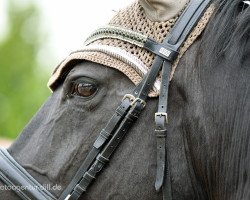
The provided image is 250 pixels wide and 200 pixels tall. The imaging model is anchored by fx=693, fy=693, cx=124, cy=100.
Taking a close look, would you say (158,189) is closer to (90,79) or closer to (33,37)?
(90,79)

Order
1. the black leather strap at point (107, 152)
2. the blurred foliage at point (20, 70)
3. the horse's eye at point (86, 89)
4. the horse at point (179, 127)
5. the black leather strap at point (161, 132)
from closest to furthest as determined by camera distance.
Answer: the horse at point (179, 127) < the black leather strap at point (161, 132) < the black leather strap at point (107, 152) < the horse's eye at point (86, 89) < the blurred foliage at point (20, 70)

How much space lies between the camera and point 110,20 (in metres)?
5.07

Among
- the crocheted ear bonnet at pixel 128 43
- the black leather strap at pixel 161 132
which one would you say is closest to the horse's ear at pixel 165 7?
the crocheted ear bonnet at pixel 128 43

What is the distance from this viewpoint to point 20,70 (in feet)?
145

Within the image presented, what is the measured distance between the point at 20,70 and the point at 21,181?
1561 inches

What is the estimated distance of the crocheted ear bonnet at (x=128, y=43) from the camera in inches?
186

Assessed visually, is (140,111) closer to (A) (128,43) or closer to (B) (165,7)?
(A) (128,43)

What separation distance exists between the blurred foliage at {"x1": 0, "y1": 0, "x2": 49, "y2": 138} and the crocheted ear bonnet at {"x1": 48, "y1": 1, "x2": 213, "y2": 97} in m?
33.2

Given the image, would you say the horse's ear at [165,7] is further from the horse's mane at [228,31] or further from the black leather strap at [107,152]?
the black leather strap at [107,152]

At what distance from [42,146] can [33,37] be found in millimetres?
41906

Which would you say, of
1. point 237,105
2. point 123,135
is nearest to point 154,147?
point 123,135

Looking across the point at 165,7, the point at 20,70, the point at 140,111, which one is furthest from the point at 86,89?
the point at 20,70

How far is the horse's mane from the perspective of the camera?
4.50m

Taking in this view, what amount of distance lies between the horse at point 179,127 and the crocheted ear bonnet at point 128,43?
0.21 feet
